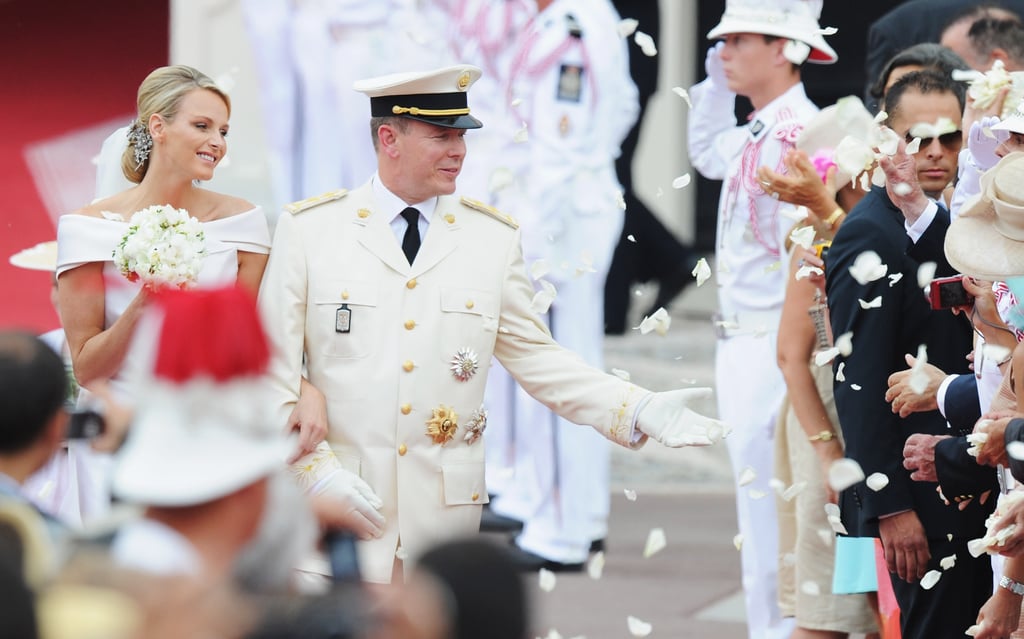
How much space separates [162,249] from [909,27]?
12.2ft

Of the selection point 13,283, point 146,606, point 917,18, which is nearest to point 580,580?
point 917,18

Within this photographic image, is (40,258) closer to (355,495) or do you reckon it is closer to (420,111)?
(420,111)

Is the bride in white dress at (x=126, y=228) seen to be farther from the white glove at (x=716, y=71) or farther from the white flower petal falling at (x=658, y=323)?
the white glove at (x=716, y=71)

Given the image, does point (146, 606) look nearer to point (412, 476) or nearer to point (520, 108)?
point (412, 476)

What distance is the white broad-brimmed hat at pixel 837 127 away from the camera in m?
5.11

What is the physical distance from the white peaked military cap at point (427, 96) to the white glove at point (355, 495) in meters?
0.96

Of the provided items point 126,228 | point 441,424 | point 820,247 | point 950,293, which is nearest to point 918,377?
point 950,293

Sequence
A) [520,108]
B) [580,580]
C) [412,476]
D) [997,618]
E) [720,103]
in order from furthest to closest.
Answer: [520,108] → [580,580] → [720,103] → [412,476] → [997,618]

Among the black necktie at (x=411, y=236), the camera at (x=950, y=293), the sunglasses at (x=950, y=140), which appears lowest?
the camera at (x=950, y=293)

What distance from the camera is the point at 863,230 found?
14.3 ft

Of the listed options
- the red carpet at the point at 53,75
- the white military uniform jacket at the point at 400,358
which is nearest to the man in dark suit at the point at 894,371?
the white military uniform jacket at the point at 400,358

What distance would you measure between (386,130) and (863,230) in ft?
4.08

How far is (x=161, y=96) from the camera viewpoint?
4.74 meters

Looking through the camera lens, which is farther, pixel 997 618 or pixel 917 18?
pixel 917 18
